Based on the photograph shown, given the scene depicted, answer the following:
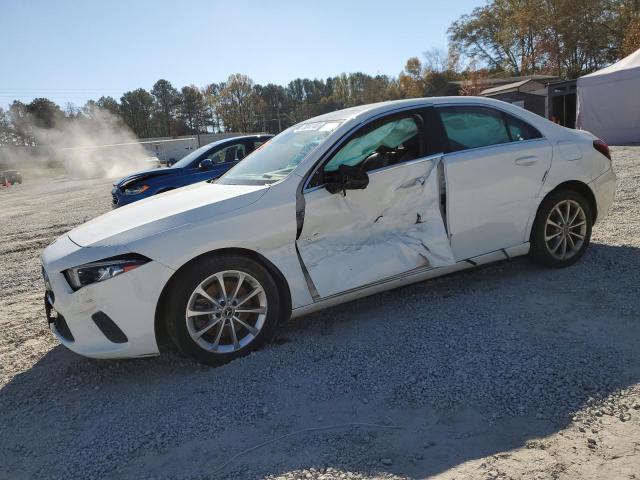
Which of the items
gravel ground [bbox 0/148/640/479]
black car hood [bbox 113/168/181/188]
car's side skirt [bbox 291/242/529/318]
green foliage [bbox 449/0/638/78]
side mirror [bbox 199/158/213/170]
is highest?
green foliage [bbox 449/0/638/78]

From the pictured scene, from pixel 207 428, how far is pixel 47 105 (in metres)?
89.7

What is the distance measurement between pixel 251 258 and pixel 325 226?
0.58 meters

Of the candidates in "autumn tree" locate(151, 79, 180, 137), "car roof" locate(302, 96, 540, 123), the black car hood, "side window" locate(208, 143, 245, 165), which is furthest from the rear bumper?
"autumn tree" locate(151, 79, 180, 137)

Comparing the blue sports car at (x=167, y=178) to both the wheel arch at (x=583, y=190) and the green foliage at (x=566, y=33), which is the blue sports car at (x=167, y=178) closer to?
the wheel arch at (x=583, y=190)

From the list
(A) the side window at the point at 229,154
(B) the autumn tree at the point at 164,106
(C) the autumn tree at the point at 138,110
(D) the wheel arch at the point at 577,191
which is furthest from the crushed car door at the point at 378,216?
(B) the autumn tree at the point at 164,106

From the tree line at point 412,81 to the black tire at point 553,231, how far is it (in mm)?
37472

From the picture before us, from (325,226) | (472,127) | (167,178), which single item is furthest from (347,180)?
(167,178)

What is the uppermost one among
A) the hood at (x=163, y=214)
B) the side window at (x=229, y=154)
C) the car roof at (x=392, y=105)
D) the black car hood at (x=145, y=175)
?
the car roof at (x=392, y=105)

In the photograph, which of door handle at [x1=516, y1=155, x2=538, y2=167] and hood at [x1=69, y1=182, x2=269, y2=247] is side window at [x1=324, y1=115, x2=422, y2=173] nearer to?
hood at [x1=69, y1=182, x2=269, y2=247]

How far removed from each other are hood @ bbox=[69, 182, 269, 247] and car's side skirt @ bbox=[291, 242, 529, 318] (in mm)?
882

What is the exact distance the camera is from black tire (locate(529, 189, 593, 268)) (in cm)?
447

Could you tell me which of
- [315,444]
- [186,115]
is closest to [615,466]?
[315,444]

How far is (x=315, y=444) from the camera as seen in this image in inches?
97.7

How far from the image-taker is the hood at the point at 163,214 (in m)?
3.29
